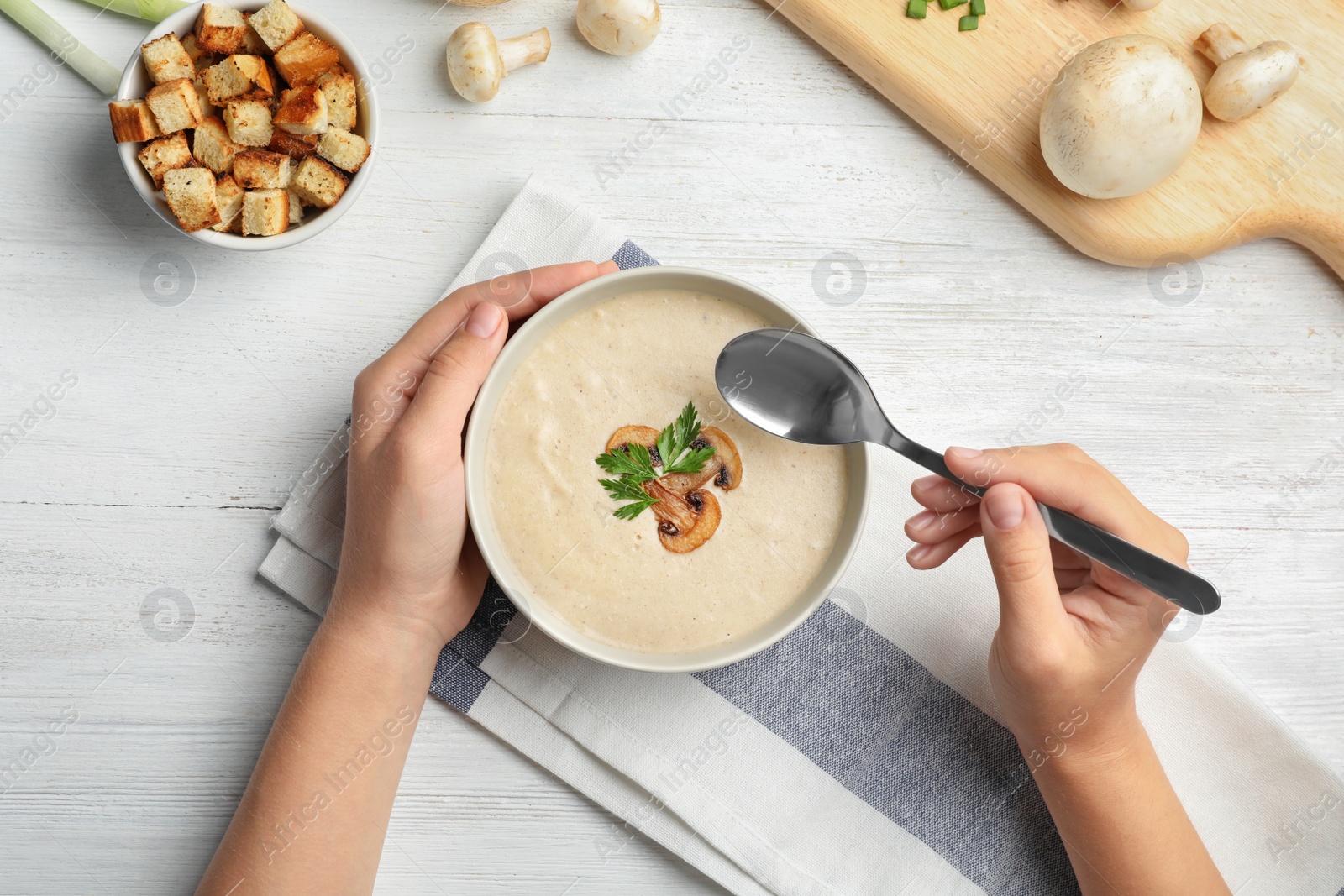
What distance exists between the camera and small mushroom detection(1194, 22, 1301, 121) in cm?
184

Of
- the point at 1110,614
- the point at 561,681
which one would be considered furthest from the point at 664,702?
the point at 1110,614

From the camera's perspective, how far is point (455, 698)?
186cm

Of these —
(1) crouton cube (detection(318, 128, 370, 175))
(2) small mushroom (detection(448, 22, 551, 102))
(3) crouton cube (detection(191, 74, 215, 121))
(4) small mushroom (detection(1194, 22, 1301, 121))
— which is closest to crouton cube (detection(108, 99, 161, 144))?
(3) crouton cube (detection(191, 74, 215, 121))

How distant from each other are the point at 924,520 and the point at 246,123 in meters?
1.53

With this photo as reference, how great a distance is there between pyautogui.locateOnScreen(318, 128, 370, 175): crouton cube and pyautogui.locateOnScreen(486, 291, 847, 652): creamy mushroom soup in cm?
59

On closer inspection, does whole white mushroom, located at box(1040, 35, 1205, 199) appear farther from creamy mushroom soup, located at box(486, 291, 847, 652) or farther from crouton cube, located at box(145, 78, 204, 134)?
crouton cube, located at box(145, 78, 204, 134)

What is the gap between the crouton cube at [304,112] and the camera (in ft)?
5.67

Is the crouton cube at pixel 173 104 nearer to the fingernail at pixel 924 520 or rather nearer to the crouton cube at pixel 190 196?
the crouton cube at pixel 190 196

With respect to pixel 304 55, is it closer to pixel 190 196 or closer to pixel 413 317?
pixel 190 196

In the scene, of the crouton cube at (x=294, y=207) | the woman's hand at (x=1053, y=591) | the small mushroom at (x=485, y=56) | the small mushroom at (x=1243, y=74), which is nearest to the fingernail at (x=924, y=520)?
the woman's hand at (x=1053, y=591)

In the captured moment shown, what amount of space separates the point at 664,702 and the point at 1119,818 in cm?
88

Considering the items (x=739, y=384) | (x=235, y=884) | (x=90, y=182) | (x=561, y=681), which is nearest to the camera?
(x=739, y=384)

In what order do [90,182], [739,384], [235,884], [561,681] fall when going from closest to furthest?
[739,384] → [235,884] → [561,681] → [90,182]

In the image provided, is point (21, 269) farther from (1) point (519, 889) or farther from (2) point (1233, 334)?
(2) point (1233, 334)
